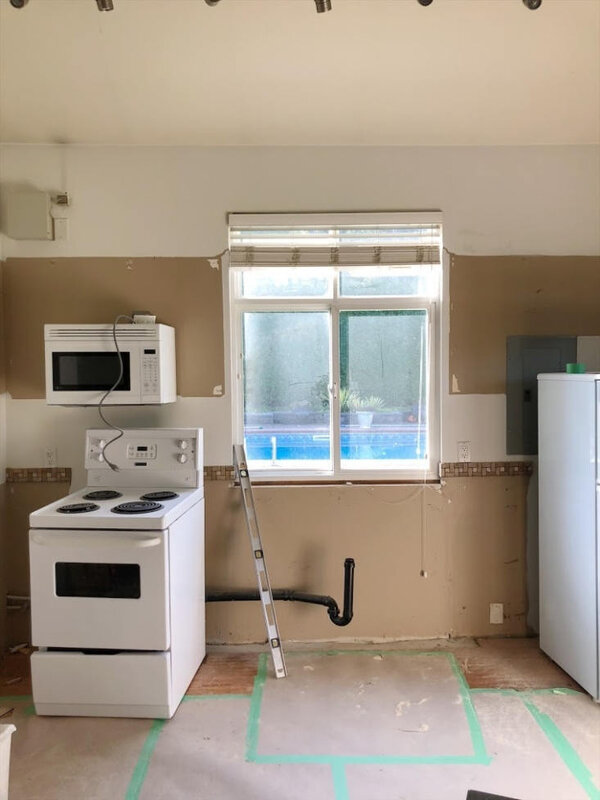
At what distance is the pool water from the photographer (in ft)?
9.97

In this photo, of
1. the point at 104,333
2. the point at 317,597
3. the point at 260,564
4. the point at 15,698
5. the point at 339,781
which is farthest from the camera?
the point at 317,597

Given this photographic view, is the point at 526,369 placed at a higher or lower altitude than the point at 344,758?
higher

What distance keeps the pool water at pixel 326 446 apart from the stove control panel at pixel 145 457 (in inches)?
15.7

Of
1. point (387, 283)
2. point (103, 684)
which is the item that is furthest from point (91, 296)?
point (103, 684)

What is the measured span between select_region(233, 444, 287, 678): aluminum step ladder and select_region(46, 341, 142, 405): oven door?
629 mm

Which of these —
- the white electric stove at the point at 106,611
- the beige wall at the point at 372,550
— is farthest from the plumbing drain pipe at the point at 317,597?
the white electric stove at the point at 106,611

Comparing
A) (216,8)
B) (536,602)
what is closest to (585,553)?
(536,602)

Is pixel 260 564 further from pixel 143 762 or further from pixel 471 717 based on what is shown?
pixel 471 717

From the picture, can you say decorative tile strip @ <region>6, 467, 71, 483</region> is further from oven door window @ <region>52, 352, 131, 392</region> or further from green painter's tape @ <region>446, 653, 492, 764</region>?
green painter's tape @ <region>446, 653, 492, 764</region>

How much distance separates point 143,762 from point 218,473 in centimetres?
132

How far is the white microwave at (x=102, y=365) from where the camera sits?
2605 mm

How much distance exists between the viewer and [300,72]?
2.41 metres

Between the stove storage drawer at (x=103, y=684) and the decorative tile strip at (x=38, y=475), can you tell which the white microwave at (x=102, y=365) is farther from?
the stove storage drawer at (x=103, y=684)

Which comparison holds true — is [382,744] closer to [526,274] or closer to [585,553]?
[585,553]
